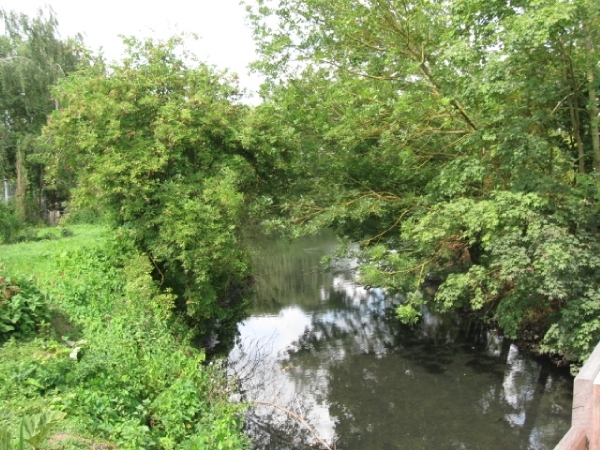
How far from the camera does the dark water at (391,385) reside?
8.87 meters

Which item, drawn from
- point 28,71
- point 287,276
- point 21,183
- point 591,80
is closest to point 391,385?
point 591,80

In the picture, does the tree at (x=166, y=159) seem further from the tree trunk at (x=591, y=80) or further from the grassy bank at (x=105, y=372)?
the tree trunk at (x=591, y=80)

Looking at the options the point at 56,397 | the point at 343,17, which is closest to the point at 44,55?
the point at 343,17

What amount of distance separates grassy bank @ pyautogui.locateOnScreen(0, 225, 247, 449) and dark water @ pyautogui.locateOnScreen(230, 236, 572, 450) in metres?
2.30

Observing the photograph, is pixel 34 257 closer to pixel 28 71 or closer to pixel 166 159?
pixel 166 159

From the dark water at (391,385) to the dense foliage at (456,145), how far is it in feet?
3.99

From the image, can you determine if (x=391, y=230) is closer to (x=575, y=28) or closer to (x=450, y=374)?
(x=450, y=374)

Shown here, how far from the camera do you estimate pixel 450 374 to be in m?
11.6

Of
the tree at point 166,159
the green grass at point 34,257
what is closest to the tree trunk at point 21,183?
the green grass at point 34,257

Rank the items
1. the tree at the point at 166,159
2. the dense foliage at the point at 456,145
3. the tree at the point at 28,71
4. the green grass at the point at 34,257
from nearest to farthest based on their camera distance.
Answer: the dense foliage at the point at 456,145 → the green grass at the point at 34,257 → the tree at the point at 166,159 → the tree at the point at 28,71

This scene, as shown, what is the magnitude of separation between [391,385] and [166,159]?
7.07 m

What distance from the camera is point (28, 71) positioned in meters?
20.7

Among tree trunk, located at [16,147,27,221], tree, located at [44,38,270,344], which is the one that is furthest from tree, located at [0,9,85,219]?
tree, located at [44,38,270,344]

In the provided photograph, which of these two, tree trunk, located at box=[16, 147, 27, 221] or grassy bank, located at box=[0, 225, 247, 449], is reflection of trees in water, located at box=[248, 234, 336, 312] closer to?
grassy bank, located at box=[0, 225, 247, 449]
